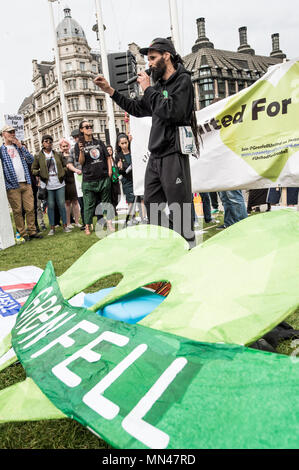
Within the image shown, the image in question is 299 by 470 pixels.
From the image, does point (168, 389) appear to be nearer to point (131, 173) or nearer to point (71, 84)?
point (131, 173)

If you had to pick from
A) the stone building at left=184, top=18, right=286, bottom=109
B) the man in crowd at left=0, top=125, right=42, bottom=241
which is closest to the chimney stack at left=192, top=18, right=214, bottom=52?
the stone building at left=184, top=18, right=286, bottom=109

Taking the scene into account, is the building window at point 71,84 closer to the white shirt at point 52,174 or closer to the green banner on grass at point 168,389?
the white shirt at point 52,174

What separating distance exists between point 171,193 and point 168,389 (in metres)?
1.85

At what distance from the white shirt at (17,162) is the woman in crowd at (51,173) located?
1.12 feet

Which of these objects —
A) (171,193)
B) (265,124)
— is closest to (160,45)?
(171,193)

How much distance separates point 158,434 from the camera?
1.93 ft

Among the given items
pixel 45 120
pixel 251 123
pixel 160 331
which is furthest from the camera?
pixel 45 120

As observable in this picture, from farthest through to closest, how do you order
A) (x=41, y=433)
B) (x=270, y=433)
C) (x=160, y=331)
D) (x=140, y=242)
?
(x=140, y=242) < (x=41, y=433) < (x=160, y=331) < (x=270, y=433)

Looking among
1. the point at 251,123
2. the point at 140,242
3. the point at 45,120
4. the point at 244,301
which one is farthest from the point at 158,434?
the point at 45,120

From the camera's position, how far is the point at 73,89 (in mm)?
57812

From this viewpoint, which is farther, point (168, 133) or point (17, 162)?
point (17, 162)

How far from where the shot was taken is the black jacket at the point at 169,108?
2.28 meters

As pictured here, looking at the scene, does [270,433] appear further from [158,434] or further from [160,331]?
[160,331]

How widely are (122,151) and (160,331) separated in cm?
581
